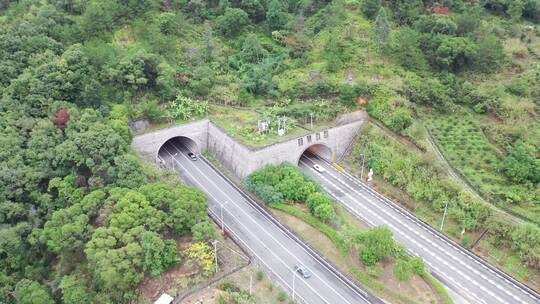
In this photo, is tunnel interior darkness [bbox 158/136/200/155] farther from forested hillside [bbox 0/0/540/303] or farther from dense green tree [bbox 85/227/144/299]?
dense green tree [bbox 85/227/144/299]

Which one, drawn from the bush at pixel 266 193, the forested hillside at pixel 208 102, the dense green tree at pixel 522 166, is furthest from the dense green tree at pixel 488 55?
the bush at pixel 266 193

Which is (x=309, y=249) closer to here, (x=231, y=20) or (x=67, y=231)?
(x=67, y=231)

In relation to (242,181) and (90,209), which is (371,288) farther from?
(90,209)

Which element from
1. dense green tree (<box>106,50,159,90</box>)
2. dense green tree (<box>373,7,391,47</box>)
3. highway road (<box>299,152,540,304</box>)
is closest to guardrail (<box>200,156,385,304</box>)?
highway road (<box>299,152,540,304</box>)

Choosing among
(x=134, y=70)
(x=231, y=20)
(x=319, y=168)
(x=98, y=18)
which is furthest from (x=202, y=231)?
(x=231, y=20)

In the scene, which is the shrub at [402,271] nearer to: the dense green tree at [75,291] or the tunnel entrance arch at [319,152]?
the tunnel entrance arch at [319,152]

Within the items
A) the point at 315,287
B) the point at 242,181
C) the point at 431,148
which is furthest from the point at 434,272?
the point at 242,181

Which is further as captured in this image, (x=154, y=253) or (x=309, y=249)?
(x=309, y=249)
